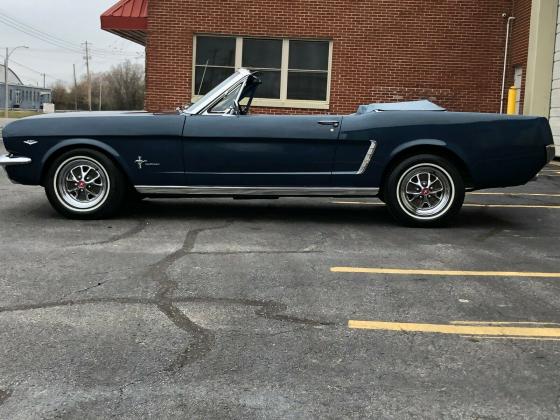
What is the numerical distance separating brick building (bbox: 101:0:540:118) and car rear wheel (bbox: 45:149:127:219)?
24.7 feet

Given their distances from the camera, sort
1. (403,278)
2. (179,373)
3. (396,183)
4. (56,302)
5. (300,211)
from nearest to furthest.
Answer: (179,373), (56,302), (403,278), (396,183), (300,211)

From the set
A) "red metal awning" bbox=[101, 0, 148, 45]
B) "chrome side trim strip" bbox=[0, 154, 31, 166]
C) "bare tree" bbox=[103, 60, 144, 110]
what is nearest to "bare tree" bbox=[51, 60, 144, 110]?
"bare tree" bbox=[103, 60, 144, 110]

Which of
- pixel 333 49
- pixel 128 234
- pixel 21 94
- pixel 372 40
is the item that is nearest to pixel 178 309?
pixel 128 234

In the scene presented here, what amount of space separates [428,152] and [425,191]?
412 millimetres

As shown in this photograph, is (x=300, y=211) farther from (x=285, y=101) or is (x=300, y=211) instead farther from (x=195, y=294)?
(x=285, y=101)

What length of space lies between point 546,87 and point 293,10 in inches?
220

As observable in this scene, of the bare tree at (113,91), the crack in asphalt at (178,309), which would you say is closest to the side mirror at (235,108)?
the crack in asphalt at (178,309)

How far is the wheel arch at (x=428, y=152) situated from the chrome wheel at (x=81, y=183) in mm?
2982

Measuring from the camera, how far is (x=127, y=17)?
14.0 meters

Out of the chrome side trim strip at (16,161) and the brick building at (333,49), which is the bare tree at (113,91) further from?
the chrome side trim strip at (16,161)

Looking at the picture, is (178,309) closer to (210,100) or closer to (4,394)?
(4,394)

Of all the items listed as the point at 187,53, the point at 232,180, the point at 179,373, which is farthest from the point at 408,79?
the point at 179,373

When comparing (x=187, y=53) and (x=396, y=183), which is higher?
(x=187, y=53)

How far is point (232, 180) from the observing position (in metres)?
6.75
